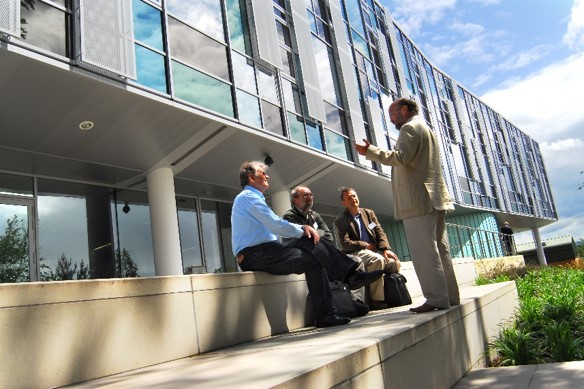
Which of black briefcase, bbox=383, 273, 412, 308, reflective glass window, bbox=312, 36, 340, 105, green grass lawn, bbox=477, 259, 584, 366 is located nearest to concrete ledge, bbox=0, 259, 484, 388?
black briefcase, bbox=383, 273, 412, 308

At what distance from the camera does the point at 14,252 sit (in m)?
9.27

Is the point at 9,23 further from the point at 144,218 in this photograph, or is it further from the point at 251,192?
the point at 144,218

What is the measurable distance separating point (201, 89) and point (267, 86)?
2.84 meters

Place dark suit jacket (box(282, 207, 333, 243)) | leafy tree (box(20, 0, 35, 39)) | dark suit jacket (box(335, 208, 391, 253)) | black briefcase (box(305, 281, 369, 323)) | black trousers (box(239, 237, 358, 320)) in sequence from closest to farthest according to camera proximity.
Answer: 1. black trousers (box(239, 237, 358, 320))
2. black briefcase (box(305, 281, 369, 323))
3. dark suit jacket (box(282, 207, 333, 243))
4. dark suit jacket (box(335, 208, 391, 253))
5. leafy tree (box(20, 0, 35, 39))

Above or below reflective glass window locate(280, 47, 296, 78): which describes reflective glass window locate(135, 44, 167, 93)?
below

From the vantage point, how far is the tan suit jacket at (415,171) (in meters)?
4.11

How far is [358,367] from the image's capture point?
7.00 ft

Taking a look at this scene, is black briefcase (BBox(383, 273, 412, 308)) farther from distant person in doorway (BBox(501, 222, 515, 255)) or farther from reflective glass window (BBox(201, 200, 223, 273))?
distant person in doorway (BBox(501, 222, 515, 255))

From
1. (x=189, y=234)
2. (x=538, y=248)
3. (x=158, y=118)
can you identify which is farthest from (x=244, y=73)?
(x=538, y=248)

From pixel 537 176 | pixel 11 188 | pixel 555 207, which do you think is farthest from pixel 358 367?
pixel 555 207

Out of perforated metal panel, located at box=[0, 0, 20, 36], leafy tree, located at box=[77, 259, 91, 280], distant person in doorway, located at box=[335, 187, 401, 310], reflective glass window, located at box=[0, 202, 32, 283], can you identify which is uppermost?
perforated metal panel, located at box=[0, 0, 20, 36]

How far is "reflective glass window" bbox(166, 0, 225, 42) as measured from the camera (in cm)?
1041

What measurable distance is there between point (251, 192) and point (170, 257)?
6.88 m

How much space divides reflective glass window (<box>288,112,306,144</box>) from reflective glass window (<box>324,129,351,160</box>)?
132 cm
